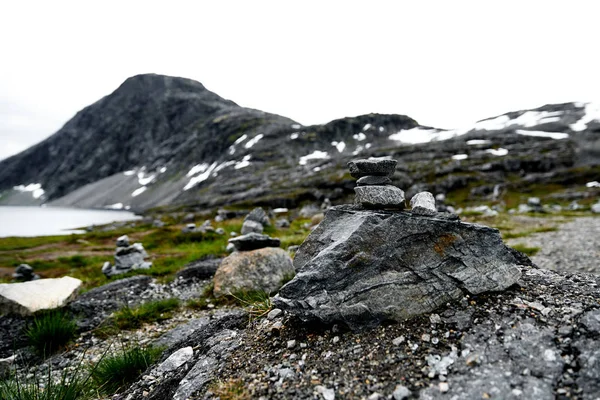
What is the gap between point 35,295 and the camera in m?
12.2

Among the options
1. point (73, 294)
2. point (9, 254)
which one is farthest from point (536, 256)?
point (9, 254)

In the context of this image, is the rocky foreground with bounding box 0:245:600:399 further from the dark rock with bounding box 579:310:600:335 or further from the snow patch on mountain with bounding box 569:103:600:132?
the snow patch on mountain with bounding box 569:103:600:132

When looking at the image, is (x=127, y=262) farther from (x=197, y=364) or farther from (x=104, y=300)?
(x=197, y=364)

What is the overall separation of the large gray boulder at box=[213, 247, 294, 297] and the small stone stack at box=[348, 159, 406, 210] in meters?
6.54

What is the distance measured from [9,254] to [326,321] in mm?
43781

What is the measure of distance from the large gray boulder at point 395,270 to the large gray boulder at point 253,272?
6.49 m

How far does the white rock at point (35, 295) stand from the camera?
1160 centimetres

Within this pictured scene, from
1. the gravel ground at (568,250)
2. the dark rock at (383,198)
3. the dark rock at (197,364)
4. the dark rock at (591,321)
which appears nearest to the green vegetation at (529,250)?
the gravel ground at (568,250)

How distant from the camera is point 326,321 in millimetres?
6512

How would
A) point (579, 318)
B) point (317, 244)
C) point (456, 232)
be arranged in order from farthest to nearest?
1. point (317, 244)
2. point (456, 232)
3. point (579, 318)

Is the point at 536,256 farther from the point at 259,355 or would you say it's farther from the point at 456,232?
the point at 259,355

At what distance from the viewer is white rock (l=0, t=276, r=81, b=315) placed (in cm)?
1160

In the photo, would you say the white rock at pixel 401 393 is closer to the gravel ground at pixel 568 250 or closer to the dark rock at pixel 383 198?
the dark rock at pixel 383 198

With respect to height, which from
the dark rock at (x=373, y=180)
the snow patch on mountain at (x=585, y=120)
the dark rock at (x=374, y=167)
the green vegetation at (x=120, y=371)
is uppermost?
the dark rock at (x=374, y=167)
